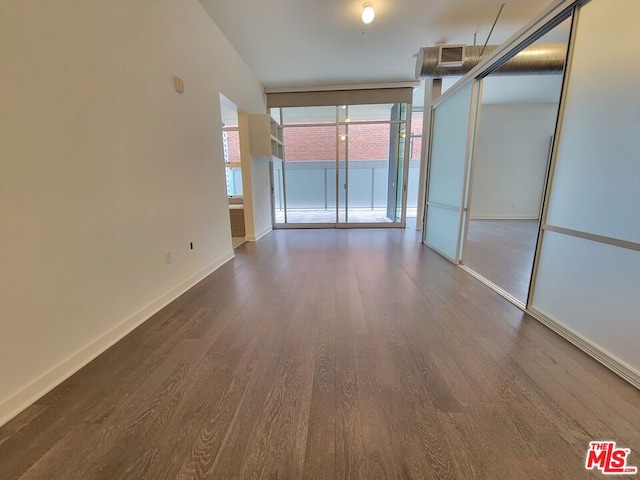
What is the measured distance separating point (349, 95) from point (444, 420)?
19.9ft

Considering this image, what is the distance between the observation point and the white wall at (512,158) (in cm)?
714

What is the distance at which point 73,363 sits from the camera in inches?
62.9

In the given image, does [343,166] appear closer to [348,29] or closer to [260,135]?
[260,135]

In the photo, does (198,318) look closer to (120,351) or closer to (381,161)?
(120,351)

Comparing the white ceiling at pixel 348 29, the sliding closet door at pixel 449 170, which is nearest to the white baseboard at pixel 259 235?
the white ceiling at pixel 348 29

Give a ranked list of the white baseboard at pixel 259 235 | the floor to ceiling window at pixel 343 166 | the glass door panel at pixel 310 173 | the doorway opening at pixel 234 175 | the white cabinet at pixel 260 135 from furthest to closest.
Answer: the glass door panel at pixel 310 173 → the floor to ceiling window at pixel 343 166 → the white baseboard at pixel 259 235 → the doorway opening at pixel 234 175 → the white cabinet at pixel 260 135

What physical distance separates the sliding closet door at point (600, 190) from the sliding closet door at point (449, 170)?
1484mm

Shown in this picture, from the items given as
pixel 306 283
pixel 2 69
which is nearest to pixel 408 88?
pixel 306 283

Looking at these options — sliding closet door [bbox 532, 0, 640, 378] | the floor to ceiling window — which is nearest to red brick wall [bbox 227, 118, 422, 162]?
the floor to ceiling window

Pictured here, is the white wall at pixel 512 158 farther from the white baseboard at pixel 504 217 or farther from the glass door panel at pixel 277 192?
the glass door panel at pixel 277 192

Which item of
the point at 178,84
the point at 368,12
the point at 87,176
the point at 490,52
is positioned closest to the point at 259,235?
the point at 178,84

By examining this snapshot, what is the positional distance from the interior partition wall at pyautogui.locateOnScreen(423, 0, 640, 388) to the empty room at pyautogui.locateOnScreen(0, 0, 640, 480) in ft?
0.04

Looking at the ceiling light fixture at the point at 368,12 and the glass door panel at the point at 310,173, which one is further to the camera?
the glass door panel at the point at 310,173

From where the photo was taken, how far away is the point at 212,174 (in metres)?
3.43
